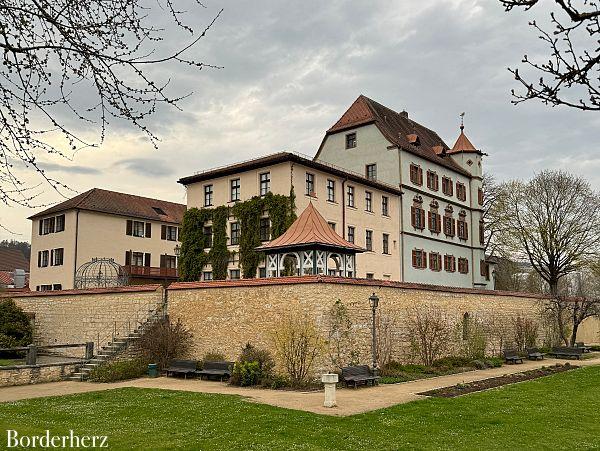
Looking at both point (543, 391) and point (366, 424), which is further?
point (543, 391)

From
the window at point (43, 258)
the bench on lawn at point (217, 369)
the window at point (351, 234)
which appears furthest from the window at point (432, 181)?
the window at point (43, 258)

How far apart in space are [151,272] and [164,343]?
22.6 meters

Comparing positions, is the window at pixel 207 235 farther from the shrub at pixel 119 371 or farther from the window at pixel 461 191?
the window at pixel 461 191

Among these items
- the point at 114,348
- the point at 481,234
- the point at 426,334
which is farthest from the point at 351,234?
the point at 481,234

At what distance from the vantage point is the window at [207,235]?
34.1 m

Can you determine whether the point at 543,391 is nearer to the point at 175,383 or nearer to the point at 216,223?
the point at 175,383

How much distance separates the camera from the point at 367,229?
118ft

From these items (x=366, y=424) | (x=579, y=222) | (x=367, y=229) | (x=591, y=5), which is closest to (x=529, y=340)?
(x=367, y=229)

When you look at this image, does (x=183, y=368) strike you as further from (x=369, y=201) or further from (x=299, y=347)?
(x=369, y=201)

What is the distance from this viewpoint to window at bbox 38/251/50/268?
42.5 m

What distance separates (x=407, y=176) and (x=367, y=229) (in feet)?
19.0

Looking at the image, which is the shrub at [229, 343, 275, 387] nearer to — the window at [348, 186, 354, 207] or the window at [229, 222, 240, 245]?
the window at [229, 222, 240, 245]

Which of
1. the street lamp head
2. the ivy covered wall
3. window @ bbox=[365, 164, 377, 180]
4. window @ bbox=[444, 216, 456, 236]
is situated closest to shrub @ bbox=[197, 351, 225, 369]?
the street lamp head

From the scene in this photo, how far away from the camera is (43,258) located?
141 ft
